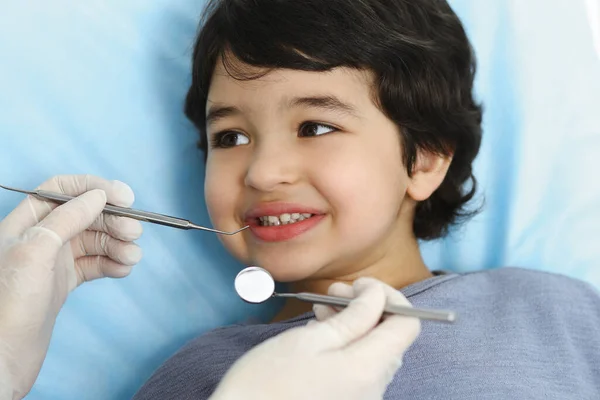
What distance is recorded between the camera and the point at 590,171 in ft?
5.35

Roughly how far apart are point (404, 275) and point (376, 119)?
0.36 meters

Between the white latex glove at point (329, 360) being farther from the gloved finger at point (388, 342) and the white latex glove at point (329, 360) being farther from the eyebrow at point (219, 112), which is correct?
the eyebrow at point (219, 112)

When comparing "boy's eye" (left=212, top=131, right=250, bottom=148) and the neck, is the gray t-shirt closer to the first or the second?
the neck

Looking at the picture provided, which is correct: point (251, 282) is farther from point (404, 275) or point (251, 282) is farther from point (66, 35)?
point (66, 35)

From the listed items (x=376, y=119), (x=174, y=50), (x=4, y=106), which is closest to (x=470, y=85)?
(x=376, y=119)

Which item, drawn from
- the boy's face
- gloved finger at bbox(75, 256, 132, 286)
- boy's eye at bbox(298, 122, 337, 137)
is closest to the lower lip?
the boy's face

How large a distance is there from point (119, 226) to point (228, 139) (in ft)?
0.95

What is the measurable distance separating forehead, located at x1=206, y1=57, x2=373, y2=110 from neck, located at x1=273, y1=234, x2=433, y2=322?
356 mm

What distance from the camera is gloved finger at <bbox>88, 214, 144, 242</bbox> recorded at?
125 cm

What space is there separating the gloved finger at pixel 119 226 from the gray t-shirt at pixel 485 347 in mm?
274

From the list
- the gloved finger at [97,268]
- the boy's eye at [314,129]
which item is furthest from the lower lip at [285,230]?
the gloved finger at [97,268]

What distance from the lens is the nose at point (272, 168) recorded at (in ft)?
3.96

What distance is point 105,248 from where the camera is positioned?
1.29m

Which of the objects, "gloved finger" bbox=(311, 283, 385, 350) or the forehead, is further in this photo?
the forehead
